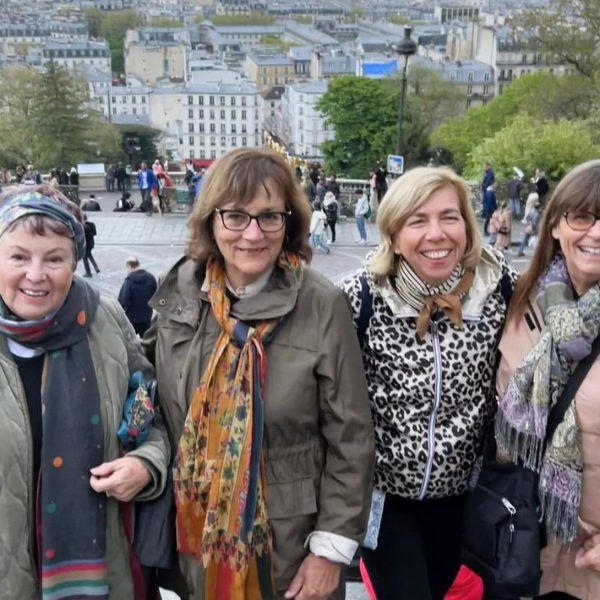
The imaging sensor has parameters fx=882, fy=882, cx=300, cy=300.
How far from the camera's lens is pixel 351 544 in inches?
95.5

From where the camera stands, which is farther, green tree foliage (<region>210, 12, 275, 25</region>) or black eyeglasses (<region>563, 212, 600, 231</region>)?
green tree foliage (<region>210, 12, 275, 25</region>)

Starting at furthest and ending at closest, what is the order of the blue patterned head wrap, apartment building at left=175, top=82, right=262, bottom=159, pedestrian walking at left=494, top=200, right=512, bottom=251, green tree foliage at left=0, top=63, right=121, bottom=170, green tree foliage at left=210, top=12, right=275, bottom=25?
1. green tree foliage at left=210, top=12, right=275, bottom=25
2. apartment building at left=175, top=82, right=262, bottom=159
3. green tree foliage at left=0, top=63, right=121, bottom=170
4. pedestrian walking at left=494, top=200, right=512, bottom=251
5. the blue patterned head wrap

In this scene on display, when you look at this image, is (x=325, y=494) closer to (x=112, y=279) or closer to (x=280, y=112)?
(x=112, y=279)

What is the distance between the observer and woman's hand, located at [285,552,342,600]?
2449 mm

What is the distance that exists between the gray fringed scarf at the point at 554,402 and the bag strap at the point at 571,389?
0.05 ft

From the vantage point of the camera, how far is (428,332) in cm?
251

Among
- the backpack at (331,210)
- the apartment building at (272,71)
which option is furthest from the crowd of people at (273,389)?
the apartment building at (272,71)

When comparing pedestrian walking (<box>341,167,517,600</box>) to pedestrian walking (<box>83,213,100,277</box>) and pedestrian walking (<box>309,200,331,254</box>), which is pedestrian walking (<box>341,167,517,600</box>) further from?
pedestrian walking (<box>309,200,331,254</box>)

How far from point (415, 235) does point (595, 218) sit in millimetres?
489

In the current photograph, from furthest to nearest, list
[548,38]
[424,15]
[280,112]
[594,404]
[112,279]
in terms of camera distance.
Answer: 1. [424,15]
2. [280,112]
3. [548,38]
4. [112,279]
5. [594,404]

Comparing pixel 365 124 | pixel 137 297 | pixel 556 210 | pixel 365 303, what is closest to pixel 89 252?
pixel 137 297

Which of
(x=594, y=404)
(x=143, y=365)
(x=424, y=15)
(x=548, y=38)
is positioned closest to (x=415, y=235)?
(x=594, y=404)

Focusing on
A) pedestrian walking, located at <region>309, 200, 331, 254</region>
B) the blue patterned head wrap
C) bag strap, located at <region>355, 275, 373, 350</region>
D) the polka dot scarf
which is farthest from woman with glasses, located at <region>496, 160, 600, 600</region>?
pedestrian walking, located at <region>309, 200, 331, 254</region>

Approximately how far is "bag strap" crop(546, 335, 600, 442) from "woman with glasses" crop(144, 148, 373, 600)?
0.50 meters
